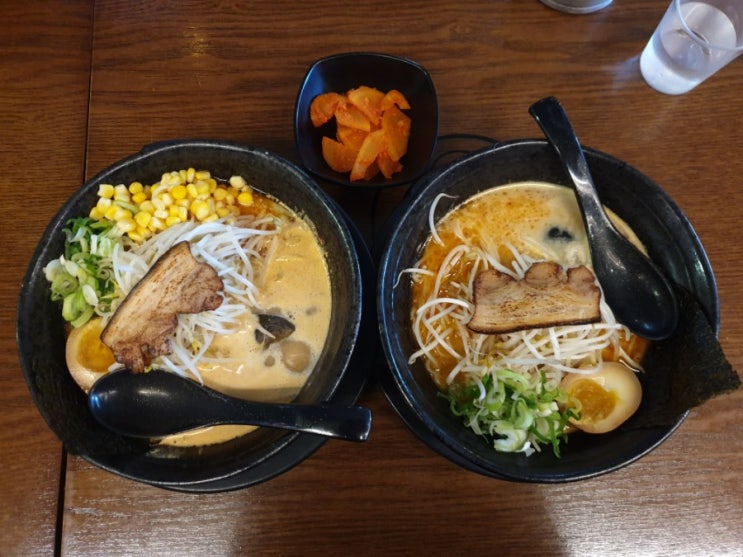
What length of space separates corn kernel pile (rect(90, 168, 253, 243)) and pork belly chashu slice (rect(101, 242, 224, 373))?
0.15 m

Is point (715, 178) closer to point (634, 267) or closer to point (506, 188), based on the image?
point (634, 267)

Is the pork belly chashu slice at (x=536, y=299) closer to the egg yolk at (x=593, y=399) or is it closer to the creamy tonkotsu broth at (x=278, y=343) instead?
the egg yolk at (x=593, y=399)

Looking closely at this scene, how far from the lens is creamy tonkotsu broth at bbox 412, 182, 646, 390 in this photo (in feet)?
4.68

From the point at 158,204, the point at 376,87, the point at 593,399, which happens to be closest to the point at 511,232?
the point at 593,399

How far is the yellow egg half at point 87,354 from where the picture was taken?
4.44 feet

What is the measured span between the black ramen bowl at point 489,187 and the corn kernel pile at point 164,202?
48cm

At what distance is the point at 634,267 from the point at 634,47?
2.83ft

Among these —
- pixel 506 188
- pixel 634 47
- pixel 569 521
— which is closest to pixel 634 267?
pixel 506 188

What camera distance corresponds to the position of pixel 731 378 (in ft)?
3.54

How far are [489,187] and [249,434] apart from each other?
868 millimetres

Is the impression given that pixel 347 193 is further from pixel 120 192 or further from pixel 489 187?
pixel 120 192

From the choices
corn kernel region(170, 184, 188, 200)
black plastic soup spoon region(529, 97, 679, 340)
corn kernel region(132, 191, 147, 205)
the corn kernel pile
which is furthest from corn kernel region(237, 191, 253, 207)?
black plastic soup spoon region(529, 97, 679, 340)

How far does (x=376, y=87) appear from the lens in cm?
166

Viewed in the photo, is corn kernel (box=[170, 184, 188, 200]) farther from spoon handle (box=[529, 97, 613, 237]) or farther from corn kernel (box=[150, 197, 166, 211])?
spoon handle (box=[529, 97, 613, 237])
